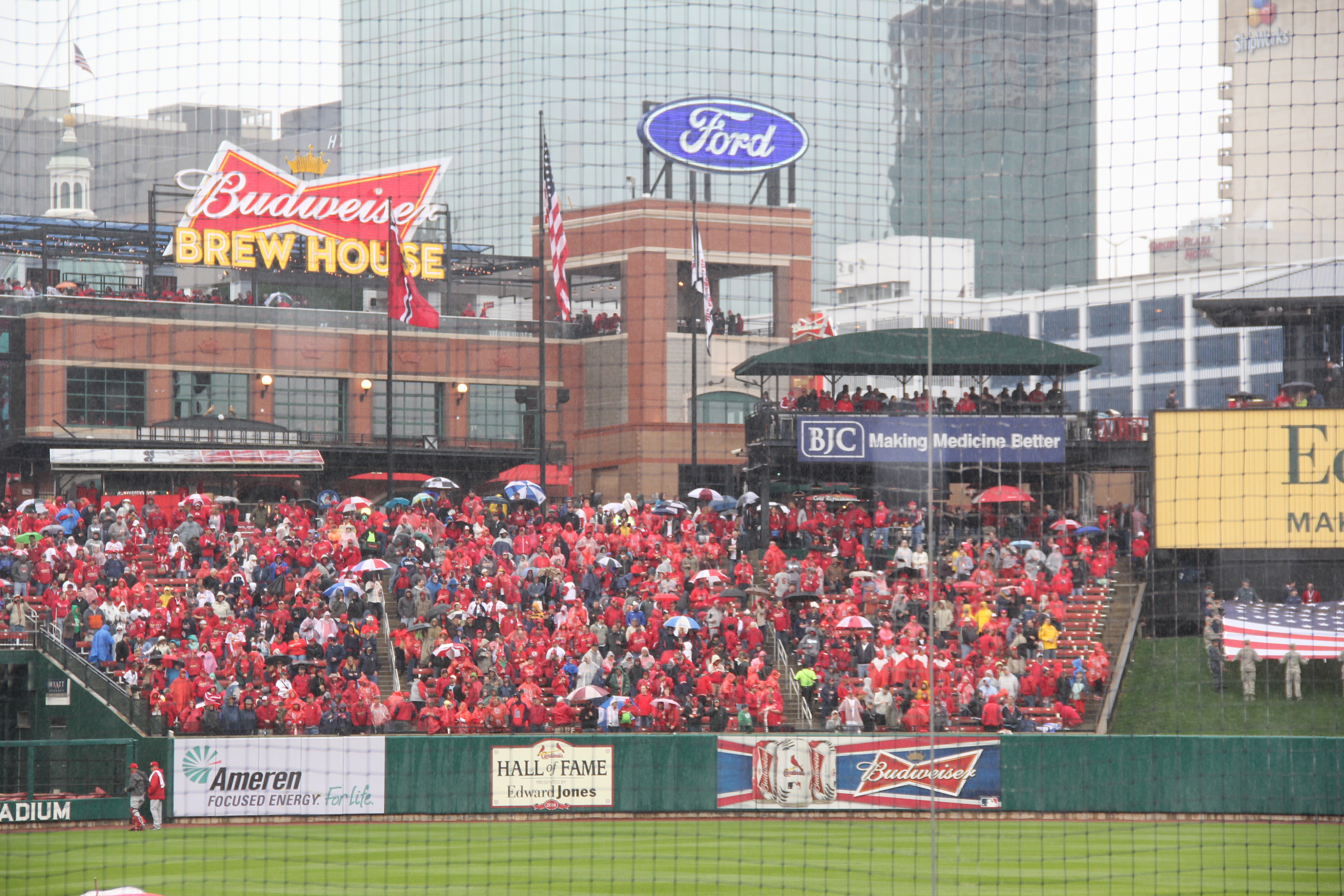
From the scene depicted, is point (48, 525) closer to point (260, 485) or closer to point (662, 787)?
point (662, 787)

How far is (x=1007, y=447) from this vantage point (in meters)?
31.2

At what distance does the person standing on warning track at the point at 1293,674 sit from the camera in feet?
80.7

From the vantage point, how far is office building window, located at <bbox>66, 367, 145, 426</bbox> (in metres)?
46.4

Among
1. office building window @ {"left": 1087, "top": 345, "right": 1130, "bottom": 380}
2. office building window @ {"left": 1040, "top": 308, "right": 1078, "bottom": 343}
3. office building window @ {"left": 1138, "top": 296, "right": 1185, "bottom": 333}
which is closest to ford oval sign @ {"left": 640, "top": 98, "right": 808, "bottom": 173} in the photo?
office building window @ {"left": 1138, "top": 296, "right": 1185, "bottom": 333}

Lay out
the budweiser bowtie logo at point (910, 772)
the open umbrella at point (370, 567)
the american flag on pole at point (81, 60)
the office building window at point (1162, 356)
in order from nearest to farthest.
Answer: the american flag on pole at point (81, 60), the budweiser bowtie logo at point (910, 772), the open umbrella at point (370, 567), the office building window at point (1162, 356)

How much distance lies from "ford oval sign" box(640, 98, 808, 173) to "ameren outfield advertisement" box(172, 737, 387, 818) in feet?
77.5

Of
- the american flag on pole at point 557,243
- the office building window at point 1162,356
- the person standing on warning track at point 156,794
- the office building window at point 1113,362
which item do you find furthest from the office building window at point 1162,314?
the person standing on warning track at point 156,794

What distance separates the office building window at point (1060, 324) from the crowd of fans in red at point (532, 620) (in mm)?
61855

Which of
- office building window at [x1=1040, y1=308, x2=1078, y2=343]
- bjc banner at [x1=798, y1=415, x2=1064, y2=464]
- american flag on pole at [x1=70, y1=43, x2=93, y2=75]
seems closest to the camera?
american flag on pole at [x1=70, y1=43, x2=93, y2=75]

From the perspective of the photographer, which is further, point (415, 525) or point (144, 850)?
point (415, 525)

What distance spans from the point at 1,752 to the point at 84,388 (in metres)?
26.1

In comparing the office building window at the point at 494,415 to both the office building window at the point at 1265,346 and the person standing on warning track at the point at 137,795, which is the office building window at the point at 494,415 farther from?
the office building window at the point at 1265,346

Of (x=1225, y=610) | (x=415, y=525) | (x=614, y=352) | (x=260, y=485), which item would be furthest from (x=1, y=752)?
(x=614, y=352)

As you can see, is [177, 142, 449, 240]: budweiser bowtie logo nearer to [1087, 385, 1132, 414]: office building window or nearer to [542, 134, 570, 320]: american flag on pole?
[542, 134, 570, 320]: american flag on pole
